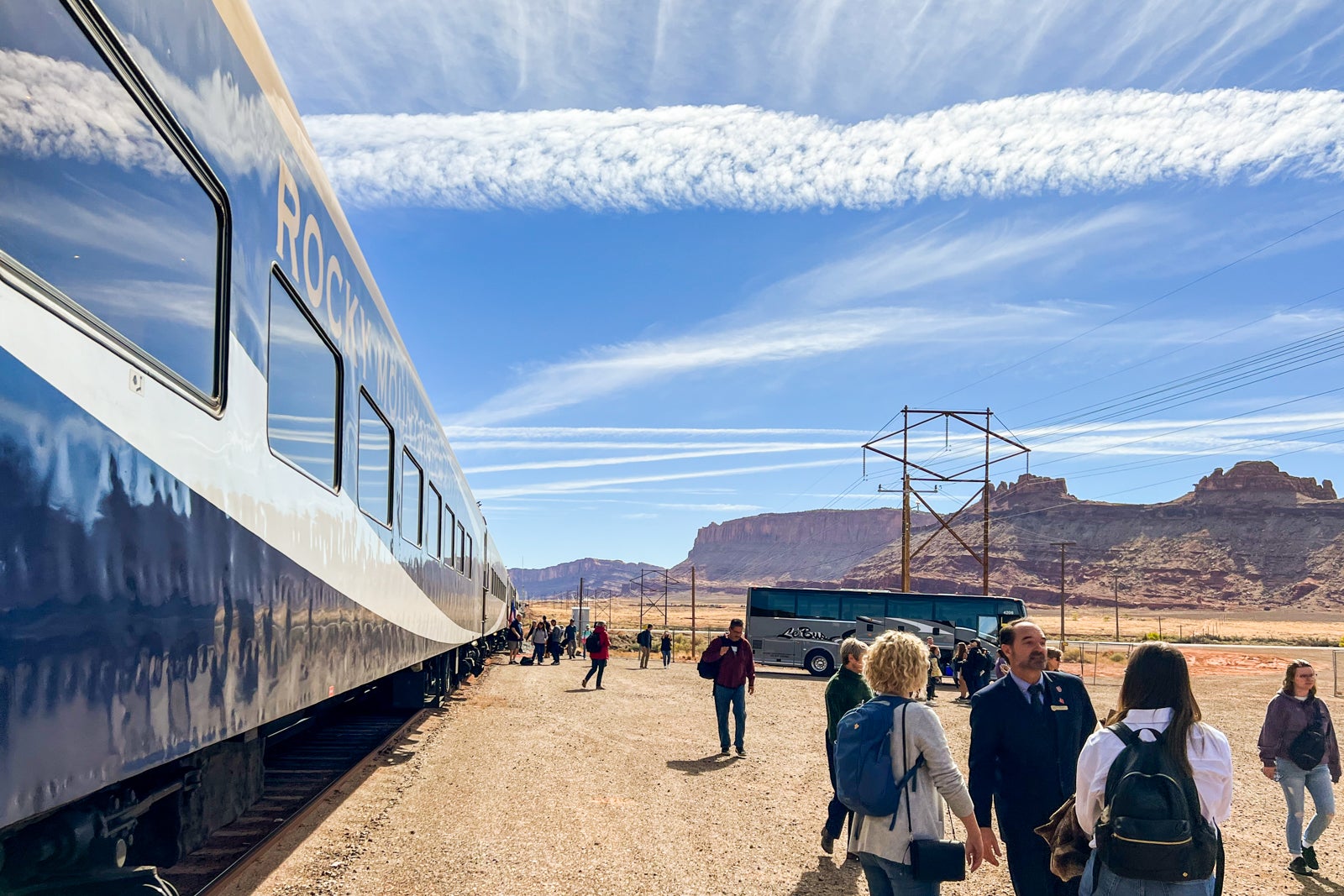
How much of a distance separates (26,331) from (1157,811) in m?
3.77

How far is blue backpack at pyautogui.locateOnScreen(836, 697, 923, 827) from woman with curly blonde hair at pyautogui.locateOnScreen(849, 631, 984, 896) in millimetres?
28

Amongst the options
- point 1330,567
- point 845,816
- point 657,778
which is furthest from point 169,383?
point 1330,567

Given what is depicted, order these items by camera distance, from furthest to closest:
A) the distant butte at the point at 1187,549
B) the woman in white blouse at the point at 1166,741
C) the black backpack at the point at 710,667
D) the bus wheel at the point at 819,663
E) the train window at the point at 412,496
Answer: the distant butte at the point at 1187,549 < the bus wheel at the point at 819,663 < the black backpack at the point at 710,667 < the train window at the point at 412,496 < the woman in white blouse at the point at 1166,741

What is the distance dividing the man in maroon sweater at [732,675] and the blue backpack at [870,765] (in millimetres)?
8205

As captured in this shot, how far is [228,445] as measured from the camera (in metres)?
4.11

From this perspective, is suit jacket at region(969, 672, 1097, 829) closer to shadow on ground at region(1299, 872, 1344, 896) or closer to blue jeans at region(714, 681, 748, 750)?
shadow on ground at region(1299, 872, 1344, 896)

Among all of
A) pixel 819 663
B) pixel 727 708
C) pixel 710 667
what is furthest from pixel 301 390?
pixel 819 663

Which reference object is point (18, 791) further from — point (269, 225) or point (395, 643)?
point (395, 643)

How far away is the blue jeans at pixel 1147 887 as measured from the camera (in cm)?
367

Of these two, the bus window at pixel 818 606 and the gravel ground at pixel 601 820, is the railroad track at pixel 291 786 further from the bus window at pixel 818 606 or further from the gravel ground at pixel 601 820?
the bus window at pixel 818 606

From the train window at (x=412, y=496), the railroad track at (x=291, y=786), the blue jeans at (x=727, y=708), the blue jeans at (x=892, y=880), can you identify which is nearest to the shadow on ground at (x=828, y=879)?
the blue jeans at (x=892, y=880)

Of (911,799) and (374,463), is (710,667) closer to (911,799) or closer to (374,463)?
(374,463)

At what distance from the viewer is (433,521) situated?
12.1 m

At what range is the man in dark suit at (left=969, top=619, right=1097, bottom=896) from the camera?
4.99 meters
